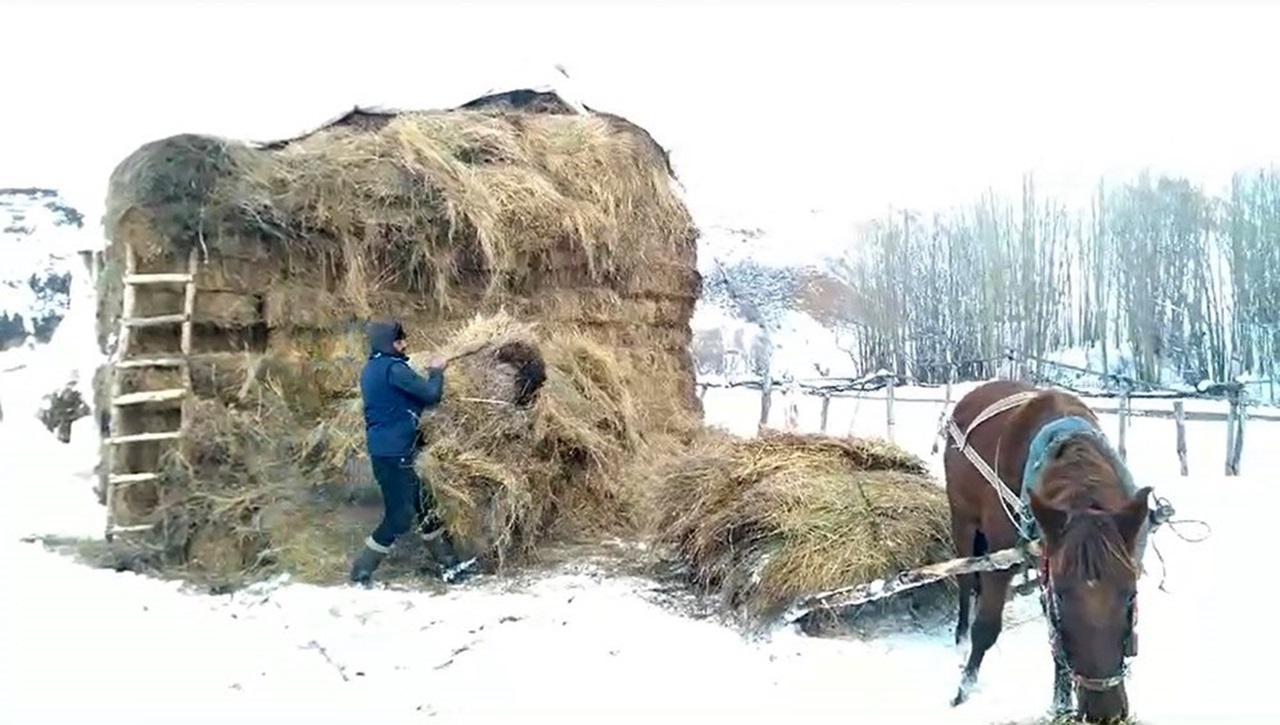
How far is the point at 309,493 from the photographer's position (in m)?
7.32

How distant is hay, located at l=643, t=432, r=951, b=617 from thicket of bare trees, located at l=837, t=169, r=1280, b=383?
74.1 feet

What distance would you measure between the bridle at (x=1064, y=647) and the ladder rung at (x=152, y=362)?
6408 mm

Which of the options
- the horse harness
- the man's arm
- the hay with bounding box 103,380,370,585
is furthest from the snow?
the man's arm

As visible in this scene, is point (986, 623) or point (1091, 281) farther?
point (1091, 281)

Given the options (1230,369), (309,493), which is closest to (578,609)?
(309,493)

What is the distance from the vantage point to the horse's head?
3.37 meters

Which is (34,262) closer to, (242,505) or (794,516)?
(242,505)

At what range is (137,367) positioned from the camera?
758cm

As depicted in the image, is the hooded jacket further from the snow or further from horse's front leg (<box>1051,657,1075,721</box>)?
horse's front leg (<box>1051,657,1075,721</box>)

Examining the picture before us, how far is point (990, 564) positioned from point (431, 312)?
559cm

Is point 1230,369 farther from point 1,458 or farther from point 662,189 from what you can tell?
point 1,458

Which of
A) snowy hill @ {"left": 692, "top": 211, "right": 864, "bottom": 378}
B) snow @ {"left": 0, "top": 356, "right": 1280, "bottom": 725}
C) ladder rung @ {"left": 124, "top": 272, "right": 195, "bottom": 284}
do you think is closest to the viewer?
snow @ {"left": 0, "top": 356, "right": 1280, "bottom": 725}

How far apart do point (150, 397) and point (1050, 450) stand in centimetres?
630

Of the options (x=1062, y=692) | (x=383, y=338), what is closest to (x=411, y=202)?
(x=383, y=338)
